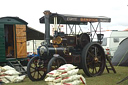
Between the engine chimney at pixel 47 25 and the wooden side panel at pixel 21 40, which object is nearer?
the engine chimney at pixel 47 25

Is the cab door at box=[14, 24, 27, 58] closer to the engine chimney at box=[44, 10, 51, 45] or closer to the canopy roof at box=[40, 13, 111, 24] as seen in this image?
the canopy roof at box=[40, 13, 111, 24]

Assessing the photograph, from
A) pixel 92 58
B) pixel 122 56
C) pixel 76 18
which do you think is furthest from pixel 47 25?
pixel 122 56

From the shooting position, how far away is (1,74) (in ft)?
21.7

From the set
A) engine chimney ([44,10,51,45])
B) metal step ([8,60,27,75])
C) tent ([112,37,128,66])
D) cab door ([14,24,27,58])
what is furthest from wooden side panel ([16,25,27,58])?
tent ([112,37,128,66])

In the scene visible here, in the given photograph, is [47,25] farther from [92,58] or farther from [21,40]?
[21,40]

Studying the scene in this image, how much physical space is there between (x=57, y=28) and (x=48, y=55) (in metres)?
1.03

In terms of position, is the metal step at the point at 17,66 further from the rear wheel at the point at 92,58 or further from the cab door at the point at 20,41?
the rear wheel at the point at 92,58

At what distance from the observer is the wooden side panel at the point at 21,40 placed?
8.71 m

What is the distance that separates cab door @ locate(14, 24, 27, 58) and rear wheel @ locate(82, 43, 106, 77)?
3.25 m

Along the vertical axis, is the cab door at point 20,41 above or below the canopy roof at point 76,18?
below

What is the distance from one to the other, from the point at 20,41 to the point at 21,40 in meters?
0.07

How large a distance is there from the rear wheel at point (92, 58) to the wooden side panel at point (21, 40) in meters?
3.25

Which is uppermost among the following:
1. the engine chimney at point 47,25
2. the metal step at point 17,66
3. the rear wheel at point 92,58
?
the engine chimney at point 47,25

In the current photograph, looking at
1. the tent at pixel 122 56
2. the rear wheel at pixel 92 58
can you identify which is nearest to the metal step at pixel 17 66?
the rear wheel at pixel 92 58
